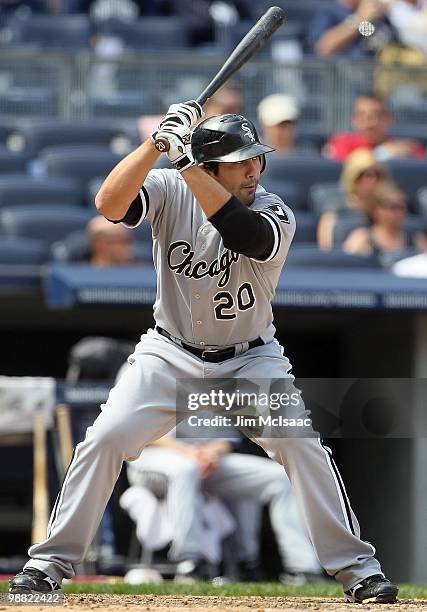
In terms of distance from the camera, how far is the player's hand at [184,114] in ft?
12.5

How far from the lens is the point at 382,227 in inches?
303

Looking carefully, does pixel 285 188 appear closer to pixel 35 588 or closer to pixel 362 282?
pixel 362 282

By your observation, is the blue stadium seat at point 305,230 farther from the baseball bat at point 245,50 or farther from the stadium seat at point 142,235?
the baseball bat at point 245,50

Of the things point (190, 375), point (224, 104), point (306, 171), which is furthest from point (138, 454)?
point (306, 171)

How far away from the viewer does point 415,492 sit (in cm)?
651

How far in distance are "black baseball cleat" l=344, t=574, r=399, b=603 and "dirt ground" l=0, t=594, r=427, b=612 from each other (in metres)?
0.04

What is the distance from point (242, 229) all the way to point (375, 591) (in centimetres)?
118

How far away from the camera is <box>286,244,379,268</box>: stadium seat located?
7.00 metres

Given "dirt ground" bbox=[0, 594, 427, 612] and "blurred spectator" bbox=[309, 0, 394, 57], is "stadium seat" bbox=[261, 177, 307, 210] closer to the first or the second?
"blurred spectator" bbox=[309, 0, 394, 57]

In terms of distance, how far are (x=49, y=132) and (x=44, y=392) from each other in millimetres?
2907

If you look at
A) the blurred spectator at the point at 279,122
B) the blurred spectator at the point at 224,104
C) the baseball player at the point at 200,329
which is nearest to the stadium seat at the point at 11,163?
the blurred spectator at the point at 224,104

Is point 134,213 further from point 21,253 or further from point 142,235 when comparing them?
point 142,235

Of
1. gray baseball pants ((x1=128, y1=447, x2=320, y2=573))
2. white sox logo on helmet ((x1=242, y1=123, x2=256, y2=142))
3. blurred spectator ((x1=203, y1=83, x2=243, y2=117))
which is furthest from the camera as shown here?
blurred spectator ((x1=203, y1=83, x2=243, y2=117))

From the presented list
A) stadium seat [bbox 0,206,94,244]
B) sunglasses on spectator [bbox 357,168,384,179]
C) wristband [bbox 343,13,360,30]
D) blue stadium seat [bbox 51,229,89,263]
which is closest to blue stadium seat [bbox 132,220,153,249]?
stadium seat [bbox 0,206,94,244]
